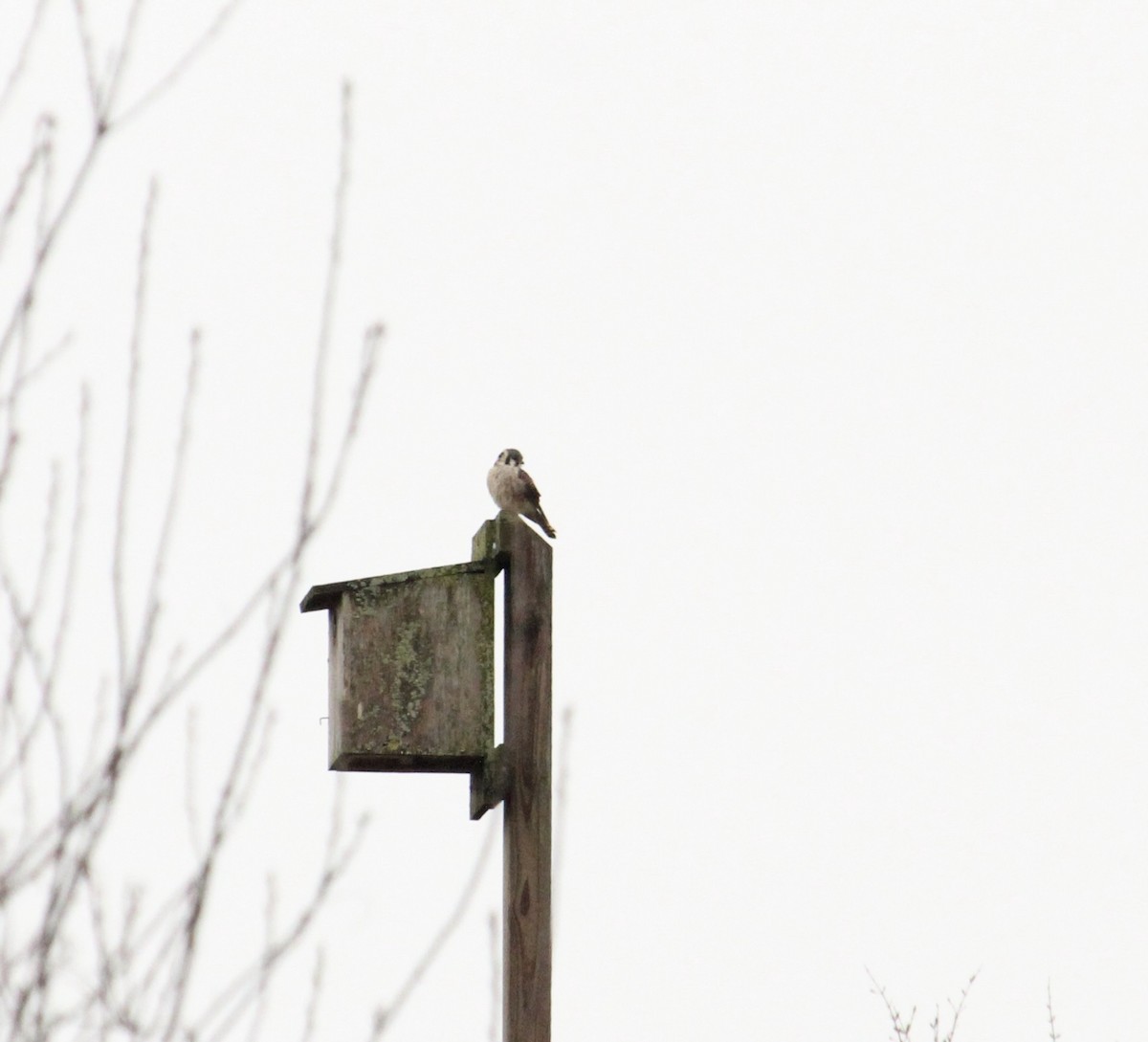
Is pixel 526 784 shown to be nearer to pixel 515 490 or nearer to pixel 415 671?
pixel 415 671

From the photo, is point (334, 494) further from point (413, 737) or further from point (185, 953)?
point (413, 737)

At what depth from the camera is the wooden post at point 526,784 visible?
3705 mm

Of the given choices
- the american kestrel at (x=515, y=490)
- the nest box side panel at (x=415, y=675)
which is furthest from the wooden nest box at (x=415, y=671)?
the american kestrel at (x=515, y=490)

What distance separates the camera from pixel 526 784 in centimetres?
380

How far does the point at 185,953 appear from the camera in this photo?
2.18 metres

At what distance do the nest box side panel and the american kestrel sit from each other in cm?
223

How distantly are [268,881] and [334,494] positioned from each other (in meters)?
0.45

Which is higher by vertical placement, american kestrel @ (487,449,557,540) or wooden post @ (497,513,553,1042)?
american kestrel @ (487,449,557,540)

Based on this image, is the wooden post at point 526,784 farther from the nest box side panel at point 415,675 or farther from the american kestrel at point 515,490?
the american kestrel at point 515,490

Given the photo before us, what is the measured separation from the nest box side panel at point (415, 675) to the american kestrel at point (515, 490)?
7.30 ft

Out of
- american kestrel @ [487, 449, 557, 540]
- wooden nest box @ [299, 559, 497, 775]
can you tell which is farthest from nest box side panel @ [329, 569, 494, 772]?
american kestrel @ [487, 449, 557, 540]

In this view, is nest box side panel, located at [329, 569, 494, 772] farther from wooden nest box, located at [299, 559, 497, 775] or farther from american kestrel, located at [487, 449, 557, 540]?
american kestrel, located at [487, 449, 557, 540]

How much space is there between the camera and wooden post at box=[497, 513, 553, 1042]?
371 cm

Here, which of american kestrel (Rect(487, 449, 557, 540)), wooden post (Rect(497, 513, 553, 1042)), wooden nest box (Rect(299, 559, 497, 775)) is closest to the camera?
wooden post (Rect(497, 513, 553, 1042))
